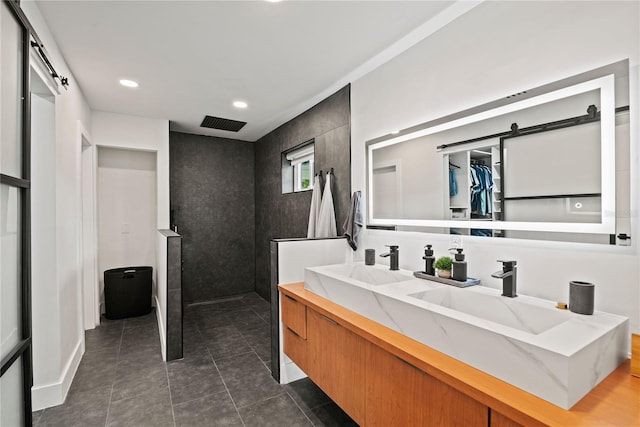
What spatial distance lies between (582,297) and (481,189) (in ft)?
2.20

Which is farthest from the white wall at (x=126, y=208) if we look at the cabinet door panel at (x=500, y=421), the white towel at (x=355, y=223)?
the cabinet door panel at (x=500, y=421)

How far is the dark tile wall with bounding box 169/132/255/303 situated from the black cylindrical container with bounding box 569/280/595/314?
368 cm

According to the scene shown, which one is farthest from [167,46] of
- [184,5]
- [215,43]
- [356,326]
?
[356,326]

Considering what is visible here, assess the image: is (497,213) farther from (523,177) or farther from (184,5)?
(184,5)

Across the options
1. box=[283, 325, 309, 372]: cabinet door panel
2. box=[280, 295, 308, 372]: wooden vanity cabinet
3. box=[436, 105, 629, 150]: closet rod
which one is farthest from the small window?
box=[436, 105, 629, 150]: closet rod

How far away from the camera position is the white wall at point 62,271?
2.09m

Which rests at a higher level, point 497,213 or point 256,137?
point 256,137

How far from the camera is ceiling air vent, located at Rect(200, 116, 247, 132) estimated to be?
153 inches

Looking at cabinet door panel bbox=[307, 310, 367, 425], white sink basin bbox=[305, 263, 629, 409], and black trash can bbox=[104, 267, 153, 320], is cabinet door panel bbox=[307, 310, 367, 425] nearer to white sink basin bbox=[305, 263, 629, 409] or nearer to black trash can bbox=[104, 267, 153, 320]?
white sink basin bbox=[305, 263, 629, 409]

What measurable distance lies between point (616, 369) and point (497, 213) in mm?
751

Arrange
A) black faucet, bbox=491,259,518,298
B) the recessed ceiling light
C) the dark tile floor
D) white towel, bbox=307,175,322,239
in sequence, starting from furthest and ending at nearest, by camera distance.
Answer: white towel, bbox=307,175,322,239, the recessed ceiling light, the dark tile floor, black faucet, bbox=491,259,518,298

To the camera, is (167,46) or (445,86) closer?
(445,86)

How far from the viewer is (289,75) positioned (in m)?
2.64

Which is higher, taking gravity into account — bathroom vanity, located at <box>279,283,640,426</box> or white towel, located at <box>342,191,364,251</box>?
white towel, located at <box>342,191,364,251</box>
